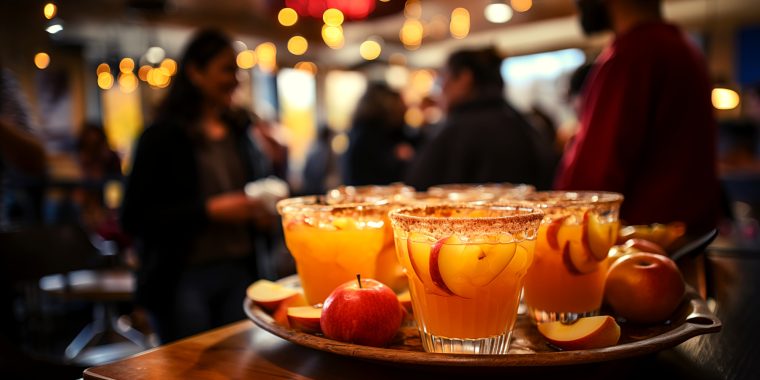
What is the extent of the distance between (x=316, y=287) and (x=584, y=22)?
1.64 metres

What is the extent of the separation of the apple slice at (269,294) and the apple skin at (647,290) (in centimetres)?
54

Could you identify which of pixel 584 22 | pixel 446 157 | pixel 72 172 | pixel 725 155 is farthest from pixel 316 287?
pixel 72 172

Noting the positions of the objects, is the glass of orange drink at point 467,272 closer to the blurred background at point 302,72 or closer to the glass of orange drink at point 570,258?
the glass of orange drink at point 570,258

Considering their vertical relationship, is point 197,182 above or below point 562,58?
below

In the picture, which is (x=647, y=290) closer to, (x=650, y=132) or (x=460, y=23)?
(x=650, y=132)

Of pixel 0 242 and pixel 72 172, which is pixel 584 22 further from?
pixel 72 172

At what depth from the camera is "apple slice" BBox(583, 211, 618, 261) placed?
3.10 ft

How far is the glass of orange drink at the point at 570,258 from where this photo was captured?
951 mm

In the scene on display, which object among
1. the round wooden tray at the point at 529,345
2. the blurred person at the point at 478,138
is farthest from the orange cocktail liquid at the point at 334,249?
the blurred person at the point at 478,138

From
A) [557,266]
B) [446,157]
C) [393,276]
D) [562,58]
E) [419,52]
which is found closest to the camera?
[557,266]

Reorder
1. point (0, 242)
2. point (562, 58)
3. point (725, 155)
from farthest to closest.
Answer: point (562, 58)
point (725, 155)
point (0, 242)

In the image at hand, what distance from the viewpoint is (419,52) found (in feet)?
35.8

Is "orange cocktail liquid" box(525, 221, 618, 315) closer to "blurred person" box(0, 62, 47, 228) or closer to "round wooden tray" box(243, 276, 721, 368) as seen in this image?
"round wooden tray" box(243, 276, 721, 368)

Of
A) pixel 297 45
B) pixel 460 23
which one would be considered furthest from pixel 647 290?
pixel 297 45
